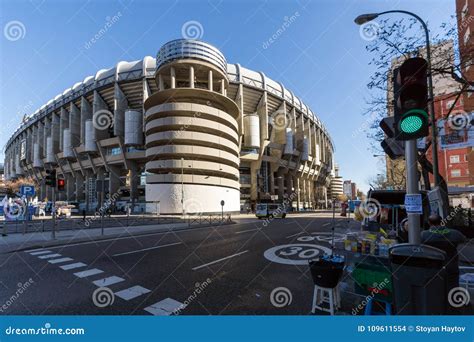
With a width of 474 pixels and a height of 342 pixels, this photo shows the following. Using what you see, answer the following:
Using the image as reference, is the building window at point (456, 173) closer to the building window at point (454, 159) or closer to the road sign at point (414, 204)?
the building window at point (454, 159)

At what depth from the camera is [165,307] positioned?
4281 millimetres

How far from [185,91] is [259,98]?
2605 cm

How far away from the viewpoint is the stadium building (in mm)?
42906

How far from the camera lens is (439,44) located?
971 centimetres

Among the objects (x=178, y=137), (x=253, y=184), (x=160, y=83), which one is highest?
(x=160, y=83)

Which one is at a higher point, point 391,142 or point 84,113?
point 84,113

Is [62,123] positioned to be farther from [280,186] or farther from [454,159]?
[454,159]

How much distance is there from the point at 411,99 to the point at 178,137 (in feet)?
136

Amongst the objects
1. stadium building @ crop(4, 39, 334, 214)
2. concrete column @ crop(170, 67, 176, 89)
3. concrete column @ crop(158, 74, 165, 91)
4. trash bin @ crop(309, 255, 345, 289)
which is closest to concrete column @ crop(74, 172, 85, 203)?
stadium building @ crop(4, 39, 334, 214)

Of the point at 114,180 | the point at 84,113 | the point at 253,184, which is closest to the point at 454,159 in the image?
the point at 253,184

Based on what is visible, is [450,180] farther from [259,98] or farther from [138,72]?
[138,72]

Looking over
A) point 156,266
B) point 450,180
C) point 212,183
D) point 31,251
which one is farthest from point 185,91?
point 450,180

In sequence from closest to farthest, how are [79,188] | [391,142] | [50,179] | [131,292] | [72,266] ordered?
[391,142] → [131,292] → [72,266] → [50,179] → [79,188]

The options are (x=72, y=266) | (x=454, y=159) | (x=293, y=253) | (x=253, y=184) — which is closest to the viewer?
(x=72, y=266)
